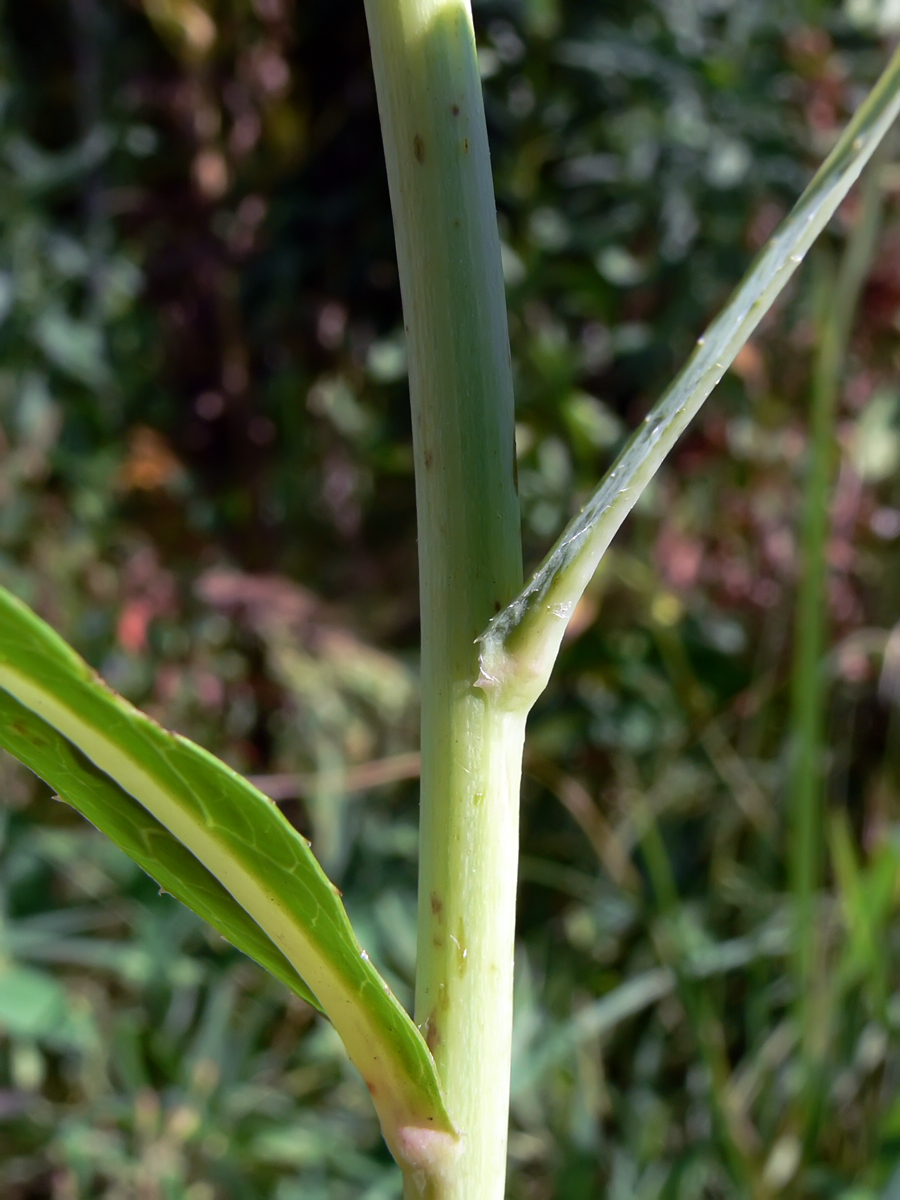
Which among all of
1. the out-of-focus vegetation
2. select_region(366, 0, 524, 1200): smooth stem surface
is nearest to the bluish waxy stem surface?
select_region(366, 0, 524, 1200): smooth stem surface

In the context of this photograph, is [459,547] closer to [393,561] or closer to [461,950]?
[461,950]

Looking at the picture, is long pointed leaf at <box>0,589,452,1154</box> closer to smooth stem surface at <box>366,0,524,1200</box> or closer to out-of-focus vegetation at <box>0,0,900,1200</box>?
smooth stem surface at <box>366,0,524,1200</box>

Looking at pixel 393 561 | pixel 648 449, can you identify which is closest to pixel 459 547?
pixel 648 449

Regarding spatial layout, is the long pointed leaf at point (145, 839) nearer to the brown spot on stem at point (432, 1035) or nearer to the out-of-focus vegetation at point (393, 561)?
the brown spot on stem at point (432, 1035)

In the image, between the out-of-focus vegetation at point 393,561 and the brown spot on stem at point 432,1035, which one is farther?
the out-of-focus vegetation at point 393,561

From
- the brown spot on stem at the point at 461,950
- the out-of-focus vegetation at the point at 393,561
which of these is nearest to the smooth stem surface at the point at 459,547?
the brown spot on stem at the point at 461,950

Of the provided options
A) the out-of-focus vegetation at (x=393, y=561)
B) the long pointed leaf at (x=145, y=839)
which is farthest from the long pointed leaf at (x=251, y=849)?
the out-of-focus vegetation at (x=393, y=561)

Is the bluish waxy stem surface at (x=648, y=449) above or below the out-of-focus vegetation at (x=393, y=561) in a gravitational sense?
Result: above
